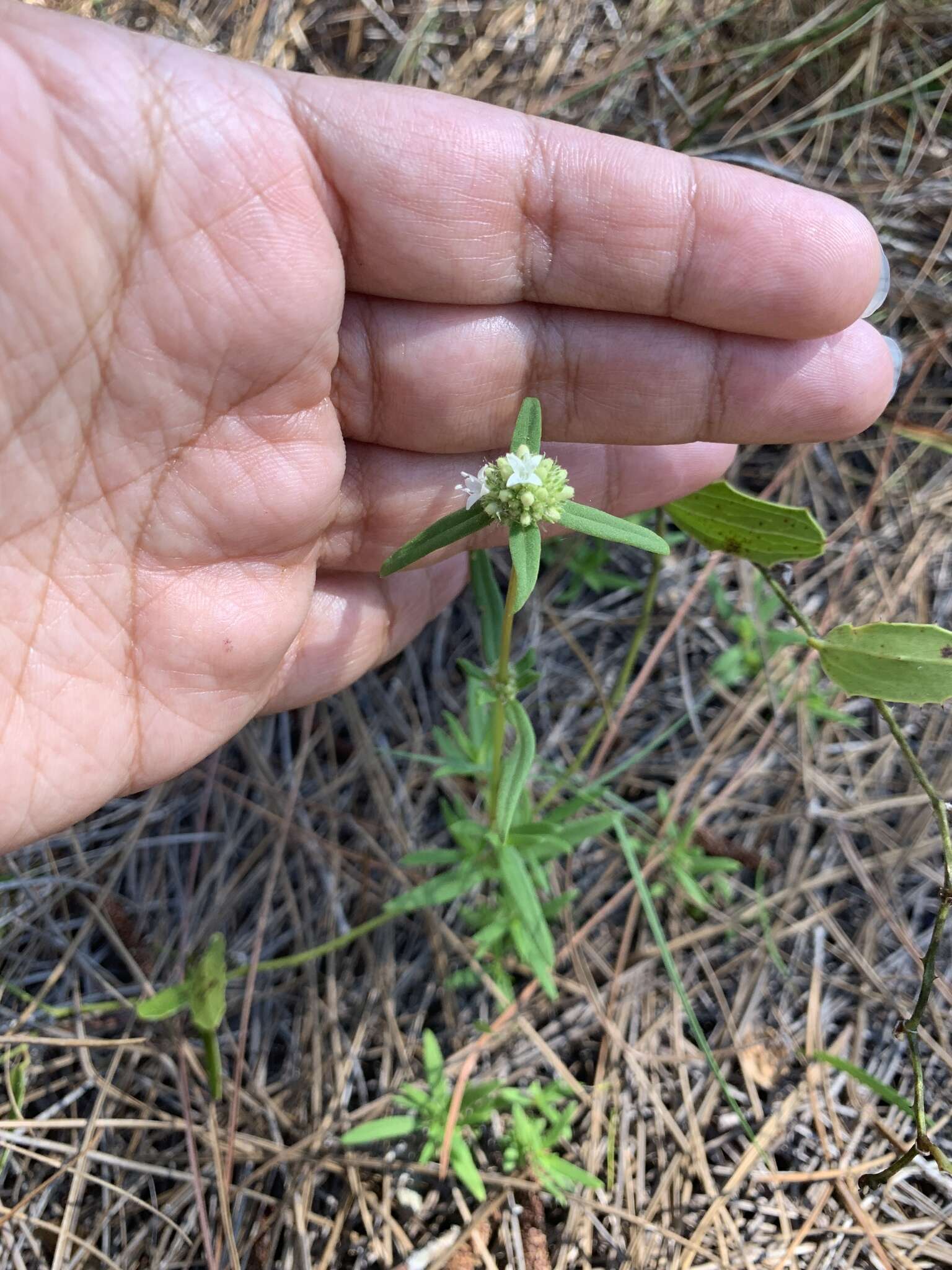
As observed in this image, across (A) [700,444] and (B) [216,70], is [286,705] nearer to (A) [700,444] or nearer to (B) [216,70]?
(A) [700,444]

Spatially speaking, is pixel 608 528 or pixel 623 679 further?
pixel 623 679

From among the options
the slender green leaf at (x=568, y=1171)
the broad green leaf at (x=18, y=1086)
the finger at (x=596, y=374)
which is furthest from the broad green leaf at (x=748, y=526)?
the broad green leaf at (x=18, y=1086)

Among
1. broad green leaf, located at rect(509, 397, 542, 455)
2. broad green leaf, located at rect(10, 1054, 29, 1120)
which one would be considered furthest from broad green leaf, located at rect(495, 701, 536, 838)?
broad green leaf, located at rect(10, 1054, 29, 1120)

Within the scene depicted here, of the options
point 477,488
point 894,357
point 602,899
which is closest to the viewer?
point 477,488

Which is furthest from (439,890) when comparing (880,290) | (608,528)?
(880,290)

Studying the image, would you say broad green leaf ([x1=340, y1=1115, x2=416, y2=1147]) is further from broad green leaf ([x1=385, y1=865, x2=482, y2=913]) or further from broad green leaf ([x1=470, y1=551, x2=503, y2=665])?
broad green leaf ([x1=470, y1=551, x2=503, y2=665])

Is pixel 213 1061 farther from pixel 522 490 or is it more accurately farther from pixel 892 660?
pixel 892 660

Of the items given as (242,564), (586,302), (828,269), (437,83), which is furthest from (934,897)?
(437,83)
